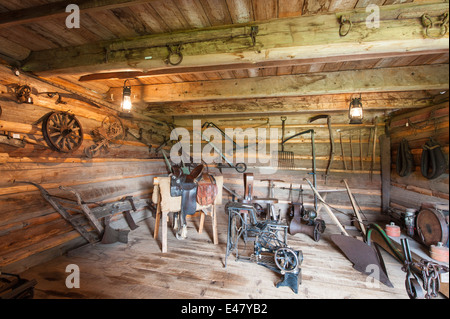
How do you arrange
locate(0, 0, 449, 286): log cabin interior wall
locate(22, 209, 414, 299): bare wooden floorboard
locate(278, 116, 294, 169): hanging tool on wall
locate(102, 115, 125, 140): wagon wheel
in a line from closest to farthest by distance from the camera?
locate(0, 0, 449, 286): log cabin interior wall < locate(22, 209, 414, 299): bare wooden floorboard < locate(102, 115, 125, 140): wagon wheel < locate(278, 116, 294, 169): hanging tool on wall

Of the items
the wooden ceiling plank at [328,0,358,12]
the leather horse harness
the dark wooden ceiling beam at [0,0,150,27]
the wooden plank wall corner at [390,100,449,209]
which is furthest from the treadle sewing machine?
the dark wooden ceiling beam at [0,0,150,27]

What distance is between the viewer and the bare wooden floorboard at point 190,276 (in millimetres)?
2361

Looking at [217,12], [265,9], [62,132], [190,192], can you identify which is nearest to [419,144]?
[265,9]

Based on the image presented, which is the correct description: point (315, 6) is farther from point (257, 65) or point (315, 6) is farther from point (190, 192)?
point (190, 192)

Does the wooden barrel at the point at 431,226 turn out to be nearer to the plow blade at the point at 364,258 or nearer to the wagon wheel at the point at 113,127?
the plow blade at the point at 364,258

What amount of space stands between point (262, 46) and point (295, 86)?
56.3 inches

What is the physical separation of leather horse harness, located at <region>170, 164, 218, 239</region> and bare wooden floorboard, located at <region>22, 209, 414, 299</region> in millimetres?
610

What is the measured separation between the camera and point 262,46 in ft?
6.81

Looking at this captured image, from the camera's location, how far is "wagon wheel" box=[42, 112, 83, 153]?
288 centimetres

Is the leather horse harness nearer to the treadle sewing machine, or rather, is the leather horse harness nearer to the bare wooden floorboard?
the bare wooden floorboard

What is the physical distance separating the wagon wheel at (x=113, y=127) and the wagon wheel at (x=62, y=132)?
612 millimetres

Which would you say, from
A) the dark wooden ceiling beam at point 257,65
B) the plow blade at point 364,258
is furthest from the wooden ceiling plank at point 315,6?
the plow blade at point 364,258

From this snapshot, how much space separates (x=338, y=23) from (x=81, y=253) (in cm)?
485

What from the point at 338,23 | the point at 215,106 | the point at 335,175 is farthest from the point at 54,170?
the point at 335,175
